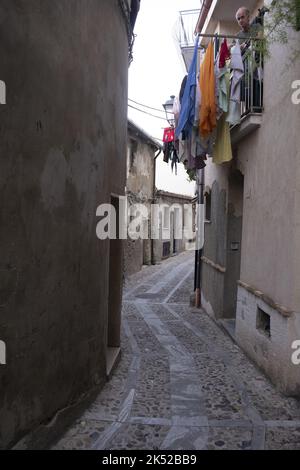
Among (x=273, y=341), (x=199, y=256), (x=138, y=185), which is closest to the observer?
(x=273, y=341)

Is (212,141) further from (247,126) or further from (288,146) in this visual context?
(288,146)

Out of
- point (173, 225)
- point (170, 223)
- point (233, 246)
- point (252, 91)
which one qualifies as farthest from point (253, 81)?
point (173, 225)

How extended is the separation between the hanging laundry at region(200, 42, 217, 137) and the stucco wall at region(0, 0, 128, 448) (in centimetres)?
→ 198

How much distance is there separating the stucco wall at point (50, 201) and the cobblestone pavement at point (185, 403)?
39 centimetres

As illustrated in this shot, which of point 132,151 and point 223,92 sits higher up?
point 132,151

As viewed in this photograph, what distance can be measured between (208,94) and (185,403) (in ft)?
14.2

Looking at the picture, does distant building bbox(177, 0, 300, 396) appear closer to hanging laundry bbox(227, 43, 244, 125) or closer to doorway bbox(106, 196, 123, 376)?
hanging laundry bbox(227, 43, 244, 125)

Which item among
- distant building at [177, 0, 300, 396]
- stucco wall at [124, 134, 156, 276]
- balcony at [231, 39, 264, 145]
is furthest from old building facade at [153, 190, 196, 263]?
balcony at [231, 39, 264, 145]

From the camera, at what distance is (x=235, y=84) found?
20.0 feet

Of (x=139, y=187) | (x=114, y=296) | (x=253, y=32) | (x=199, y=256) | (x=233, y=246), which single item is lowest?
(x=114, y=296)

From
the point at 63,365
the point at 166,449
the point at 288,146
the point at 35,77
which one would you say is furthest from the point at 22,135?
the point at 288,146

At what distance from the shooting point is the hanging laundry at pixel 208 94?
6340 mm

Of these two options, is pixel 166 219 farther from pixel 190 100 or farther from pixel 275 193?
pixel 275 193
